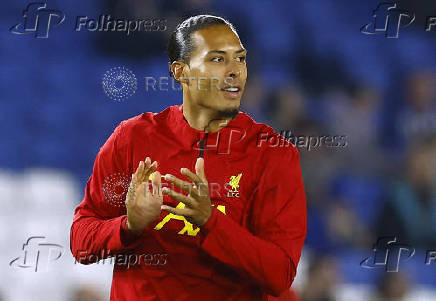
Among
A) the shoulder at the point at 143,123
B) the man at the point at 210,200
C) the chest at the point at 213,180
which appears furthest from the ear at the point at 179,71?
the chest at the point at 213,180

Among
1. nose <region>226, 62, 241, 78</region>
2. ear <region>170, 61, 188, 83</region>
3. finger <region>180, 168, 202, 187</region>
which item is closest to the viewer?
finger <region>180, 168, 202, 187</region>

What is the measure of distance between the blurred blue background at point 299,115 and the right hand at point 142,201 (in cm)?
231

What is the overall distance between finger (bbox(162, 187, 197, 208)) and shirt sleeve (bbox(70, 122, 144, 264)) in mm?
241

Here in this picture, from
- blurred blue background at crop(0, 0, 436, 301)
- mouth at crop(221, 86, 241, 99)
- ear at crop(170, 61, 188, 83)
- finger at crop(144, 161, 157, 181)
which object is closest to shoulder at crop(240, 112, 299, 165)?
mouth at crop(221, 86, 241, 99)

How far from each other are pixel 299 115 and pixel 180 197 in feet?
10.8

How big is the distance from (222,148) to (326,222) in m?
2.74

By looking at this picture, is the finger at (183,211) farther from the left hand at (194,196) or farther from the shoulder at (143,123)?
the shoulder at (143,123)

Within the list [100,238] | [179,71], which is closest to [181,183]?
[100,238]

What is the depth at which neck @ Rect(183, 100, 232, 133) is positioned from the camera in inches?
97.5

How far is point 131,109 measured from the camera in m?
5.52

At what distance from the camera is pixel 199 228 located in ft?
7.22

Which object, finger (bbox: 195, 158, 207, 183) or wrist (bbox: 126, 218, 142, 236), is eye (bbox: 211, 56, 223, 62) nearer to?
finger (bbox: 195, 158, 207, 183)

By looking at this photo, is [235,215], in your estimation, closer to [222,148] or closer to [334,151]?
[222,148]

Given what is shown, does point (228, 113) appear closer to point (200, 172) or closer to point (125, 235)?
point (200, 172)
